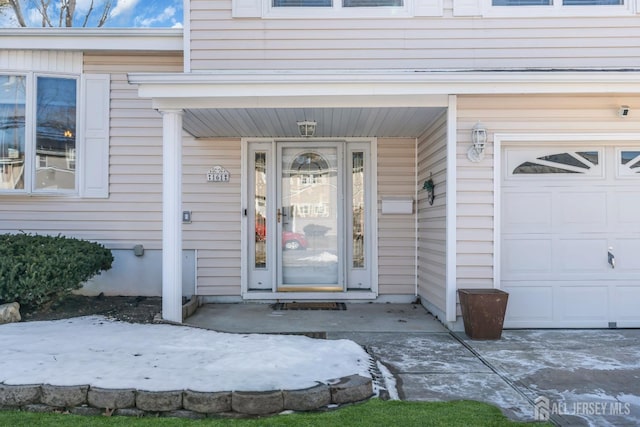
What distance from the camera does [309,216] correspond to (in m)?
6.58

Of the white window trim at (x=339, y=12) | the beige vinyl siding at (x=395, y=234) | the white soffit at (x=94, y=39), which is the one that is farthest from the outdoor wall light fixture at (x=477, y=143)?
the white soffit at (x=94, y=39)

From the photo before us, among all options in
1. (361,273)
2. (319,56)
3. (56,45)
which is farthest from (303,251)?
(56,45)

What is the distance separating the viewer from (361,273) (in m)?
6.52

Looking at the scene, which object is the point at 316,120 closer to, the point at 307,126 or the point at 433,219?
the point at 307,126

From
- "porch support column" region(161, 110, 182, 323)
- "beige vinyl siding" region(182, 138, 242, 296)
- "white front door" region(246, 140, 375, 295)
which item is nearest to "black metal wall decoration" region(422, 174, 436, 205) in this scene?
"white front door" region(246, 140, 375, 295)

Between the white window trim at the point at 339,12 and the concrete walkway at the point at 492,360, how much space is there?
3692 millimetres

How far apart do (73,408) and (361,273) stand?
4.19 meters

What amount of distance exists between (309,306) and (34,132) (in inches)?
168

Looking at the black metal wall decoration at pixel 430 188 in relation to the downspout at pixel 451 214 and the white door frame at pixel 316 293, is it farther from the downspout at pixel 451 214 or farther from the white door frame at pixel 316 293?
the white door frame at pixel 316 293

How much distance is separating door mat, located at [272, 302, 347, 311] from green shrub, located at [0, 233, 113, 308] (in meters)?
2.34

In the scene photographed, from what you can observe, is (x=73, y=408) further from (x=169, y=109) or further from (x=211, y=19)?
(x=211, y=19)

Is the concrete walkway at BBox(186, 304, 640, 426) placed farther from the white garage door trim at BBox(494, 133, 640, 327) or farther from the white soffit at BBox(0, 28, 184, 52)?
the white soffit at BBox(0, 28, 184, 52)

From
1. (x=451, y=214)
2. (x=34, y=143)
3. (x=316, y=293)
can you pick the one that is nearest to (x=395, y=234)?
(x=316, y=293)

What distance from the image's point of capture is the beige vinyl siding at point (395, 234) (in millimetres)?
6422
